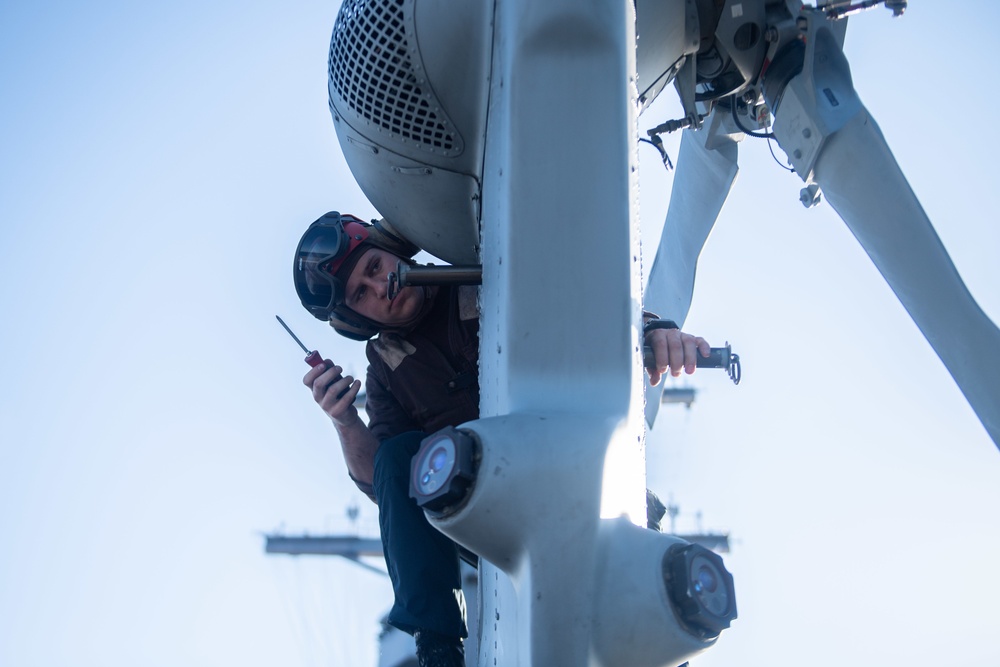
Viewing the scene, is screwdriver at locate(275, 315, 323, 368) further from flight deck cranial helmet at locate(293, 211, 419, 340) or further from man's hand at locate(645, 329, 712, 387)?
man's hand at locate(645, 329, 712, 387)

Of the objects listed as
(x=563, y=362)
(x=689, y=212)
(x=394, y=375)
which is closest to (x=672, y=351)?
(x=563, y=362)

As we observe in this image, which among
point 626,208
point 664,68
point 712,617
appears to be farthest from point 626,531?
point 664,68

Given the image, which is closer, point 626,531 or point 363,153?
point 626,531

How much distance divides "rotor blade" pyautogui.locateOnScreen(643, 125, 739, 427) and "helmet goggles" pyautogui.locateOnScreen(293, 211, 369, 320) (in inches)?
86.7

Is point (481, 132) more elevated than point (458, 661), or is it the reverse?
point (481, 132)

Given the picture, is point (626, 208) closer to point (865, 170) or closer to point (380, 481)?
point (380, 481)

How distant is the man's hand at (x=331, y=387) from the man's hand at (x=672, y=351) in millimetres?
1173

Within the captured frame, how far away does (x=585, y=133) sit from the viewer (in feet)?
7.39

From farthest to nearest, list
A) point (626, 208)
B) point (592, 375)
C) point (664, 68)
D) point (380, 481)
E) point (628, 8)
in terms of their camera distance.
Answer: point (664, 68)
point (380, 481)
point (628, 8)
point (626, 208)
point (592, 375)

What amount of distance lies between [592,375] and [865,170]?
9.16 ft

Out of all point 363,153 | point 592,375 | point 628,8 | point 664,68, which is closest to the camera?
point 592,375

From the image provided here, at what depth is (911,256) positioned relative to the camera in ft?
13.7

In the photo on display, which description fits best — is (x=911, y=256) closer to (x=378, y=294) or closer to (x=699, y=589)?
(x=378, y=294)

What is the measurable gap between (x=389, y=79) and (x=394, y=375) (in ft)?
3.81
